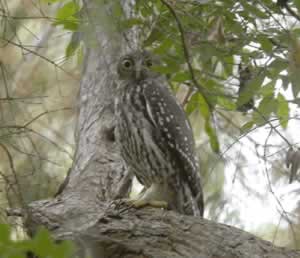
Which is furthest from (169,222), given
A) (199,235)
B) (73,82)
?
(73,82)

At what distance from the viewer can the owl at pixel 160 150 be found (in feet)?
11.7

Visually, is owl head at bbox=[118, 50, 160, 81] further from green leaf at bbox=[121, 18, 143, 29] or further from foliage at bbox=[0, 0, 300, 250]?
green leaf at bbox=[121, 18, 143, 29]

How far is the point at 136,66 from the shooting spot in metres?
3.83

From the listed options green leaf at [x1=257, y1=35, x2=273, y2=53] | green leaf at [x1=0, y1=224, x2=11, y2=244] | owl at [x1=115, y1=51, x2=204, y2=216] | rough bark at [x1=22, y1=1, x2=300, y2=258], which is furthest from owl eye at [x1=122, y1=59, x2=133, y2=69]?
green leaf at [x1=0, y1=224, x2=11, y2=244]

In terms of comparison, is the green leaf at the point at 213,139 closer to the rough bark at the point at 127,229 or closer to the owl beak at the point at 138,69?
the rough bark at the point at 127,229

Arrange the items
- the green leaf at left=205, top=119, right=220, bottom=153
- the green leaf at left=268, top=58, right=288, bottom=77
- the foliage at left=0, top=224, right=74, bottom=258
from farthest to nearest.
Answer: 1. the green leaf at left=205, top=119, right=220, bottom=153
2. the green leaf at left=268, top=58, right=288, bottom=77
3. the foliage at left=0, top=224, right=74, bottom=258

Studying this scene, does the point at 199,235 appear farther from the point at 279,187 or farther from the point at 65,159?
the point at 65,159

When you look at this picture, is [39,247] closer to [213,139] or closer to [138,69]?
[213,139]

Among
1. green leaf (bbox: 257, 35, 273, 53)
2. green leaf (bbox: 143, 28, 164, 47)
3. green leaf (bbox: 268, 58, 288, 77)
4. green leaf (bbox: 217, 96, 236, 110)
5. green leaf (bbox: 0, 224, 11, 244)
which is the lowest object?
green leaf (bbox: 0, 224, 11, 244)

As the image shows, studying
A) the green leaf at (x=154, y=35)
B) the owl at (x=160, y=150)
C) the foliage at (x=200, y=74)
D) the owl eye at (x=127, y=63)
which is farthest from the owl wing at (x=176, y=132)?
the green leaf at (x=154, y=35)

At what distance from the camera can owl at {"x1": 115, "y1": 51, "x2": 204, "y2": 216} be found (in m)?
3.57

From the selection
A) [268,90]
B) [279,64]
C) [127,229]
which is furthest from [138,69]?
[279,64]

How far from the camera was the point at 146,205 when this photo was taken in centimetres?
323

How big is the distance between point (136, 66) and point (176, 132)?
1.66ft
